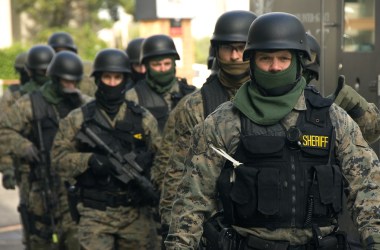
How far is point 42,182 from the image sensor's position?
32.3 ft

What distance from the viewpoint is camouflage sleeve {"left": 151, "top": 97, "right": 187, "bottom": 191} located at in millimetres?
6516

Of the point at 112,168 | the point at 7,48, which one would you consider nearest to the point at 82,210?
the point at 112,168

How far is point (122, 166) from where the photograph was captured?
25.3 feet

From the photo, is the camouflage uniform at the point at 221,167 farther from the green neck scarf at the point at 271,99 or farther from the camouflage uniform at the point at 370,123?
the camouflage uniform at the point at 370,123

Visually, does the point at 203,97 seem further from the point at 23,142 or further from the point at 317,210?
the point at 23,142

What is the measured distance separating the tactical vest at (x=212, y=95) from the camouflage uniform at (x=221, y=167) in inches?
52.7

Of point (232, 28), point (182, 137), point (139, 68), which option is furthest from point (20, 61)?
point (182, 137)

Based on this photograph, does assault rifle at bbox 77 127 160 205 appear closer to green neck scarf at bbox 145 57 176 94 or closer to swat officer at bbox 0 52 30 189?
green neck scarf at bbox 145 57 176 94

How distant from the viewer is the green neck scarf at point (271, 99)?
14.7ft

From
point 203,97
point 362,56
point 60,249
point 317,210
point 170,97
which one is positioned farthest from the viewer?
point 60,249

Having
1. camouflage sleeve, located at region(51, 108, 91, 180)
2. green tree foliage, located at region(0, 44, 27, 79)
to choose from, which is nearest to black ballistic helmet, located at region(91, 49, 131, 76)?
camouflage sleeve, located at region(51, 108, 91, 180)

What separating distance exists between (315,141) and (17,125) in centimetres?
566

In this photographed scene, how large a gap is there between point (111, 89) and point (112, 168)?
66 centimetres

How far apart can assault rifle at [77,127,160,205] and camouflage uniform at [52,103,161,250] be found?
0.11 m
